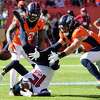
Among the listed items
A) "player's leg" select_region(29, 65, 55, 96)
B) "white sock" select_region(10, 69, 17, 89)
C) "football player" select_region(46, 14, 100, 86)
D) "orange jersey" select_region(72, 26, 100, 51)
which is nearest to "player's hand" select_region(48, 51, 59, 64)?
"football player" select_region(46, 14, 100, 86)

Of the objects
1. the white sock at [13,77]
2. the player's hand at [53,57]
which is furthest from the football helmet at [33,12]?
the white sock at [13,77]

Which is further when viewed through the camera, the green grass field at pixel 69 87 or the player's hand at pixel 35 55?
the player's hand at pixel 35 55

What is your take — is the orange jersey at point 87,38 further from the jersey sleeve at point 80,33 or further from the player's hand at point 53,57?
the player's hand at point 53,57

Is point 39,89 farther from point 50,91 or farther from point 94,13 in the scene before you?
point 94,13

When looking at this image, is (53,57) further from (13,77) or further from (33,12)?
(13,77)

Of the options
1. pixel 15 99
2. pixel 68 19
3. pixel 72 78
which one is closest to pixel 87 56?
pixel 68 19

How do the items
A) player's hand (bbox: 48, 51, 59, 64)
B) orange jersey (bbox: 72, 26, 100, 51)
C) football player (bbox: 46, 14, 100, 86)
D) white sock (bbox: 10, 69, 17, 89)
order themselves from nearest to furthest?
player's hand (bbox: 48, 51, 59, 64) < football player (bbox: 46, 14, 100, 86) < orange jersey (bbox: 72, 26, 100, 51) < white sock (bbox: 10, 69, 17, 89)

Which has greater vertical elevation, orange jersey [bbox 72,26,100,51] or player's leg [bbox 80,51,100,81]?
orange jersey [bbox 72,26,100,51]

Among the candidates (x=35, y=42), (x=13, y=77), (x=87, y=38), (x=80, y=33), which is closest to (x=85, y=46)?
(x=87, y=38)

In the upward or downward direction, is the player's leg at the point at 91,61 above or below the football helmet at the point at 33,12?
below

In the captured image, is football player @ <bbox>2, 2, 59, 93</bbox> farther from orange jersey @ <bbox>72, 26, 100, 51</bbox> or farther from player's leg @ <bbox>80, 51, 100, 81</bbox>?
orange jersey @ <bbox>72, 26, 100, 51</bbox>

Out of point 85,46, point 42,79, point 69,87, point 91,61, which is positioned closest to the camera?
point 42,79

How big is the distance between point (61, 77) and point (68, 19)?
3.63m

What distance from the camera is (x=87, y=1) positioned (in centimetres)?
2600
